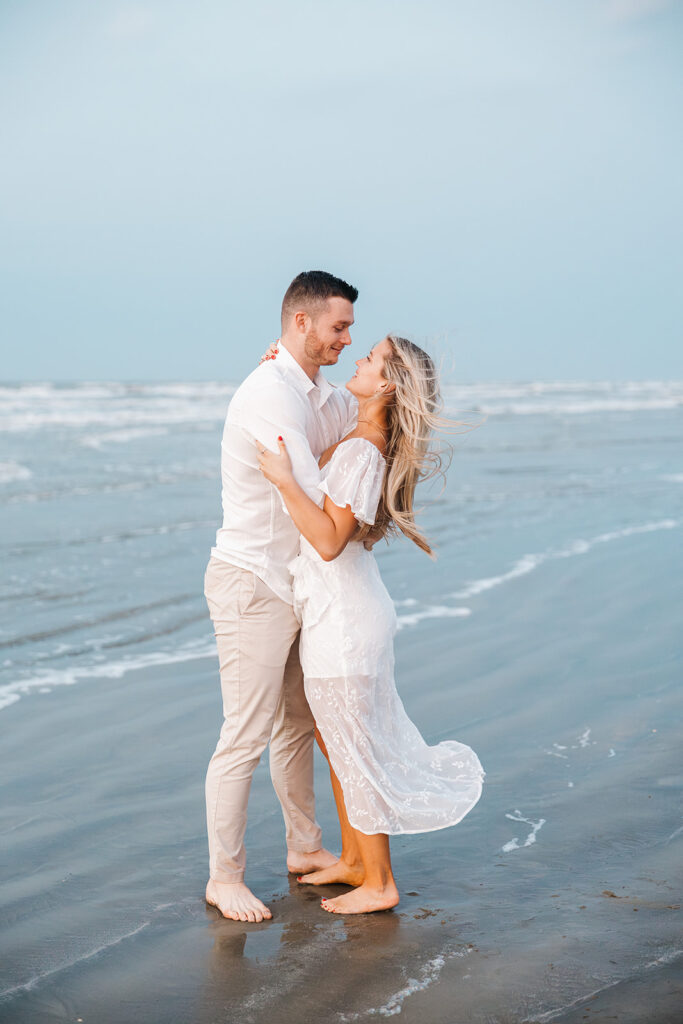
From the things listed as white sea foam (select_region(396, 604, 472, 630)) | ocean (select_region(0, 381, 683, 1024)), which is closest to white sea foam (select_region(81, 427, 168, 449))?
ocean (select_region(0, 381, 683, 1024))

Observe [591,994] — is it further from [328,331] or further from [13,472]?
[13,472]

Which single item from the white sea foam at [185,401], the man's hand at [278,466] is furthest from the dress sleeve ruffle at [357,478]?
the white sea foam at [185,401]

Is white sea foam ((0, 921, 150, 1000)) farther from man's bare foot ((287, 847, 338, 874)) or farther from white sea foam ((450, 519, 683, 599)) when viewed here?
white sea foam ((450, 519, 683, 599))

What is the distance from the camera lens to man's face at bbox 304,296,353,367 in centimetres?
352

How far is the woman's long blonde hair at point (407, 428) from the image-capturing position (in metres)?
3.35

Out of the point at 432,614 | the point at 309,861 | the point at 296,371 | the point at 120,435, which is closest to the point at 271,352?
the point at 296,371

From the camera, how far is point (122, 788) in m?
4.35

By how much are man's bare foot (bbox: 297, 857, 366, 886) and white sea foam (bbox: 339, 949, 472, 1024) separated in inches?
24.3

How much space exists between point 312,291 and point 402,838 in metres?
2.12

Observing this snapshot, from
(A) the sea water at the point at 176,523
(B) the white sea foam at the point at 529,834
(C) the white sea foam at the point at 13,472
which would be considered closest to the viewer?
(B) the white sea foam at the point at 529,834

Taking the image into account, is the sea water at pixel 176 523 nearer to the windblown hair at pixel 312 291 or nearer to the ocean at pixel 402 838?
the ocean at pixel 402 838

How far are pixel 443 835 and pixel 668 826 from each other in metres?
0.85

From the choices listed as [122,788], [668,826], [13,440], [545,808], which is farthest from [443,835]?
[13,440]

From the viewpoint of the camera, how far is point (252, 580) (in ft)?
11.3
